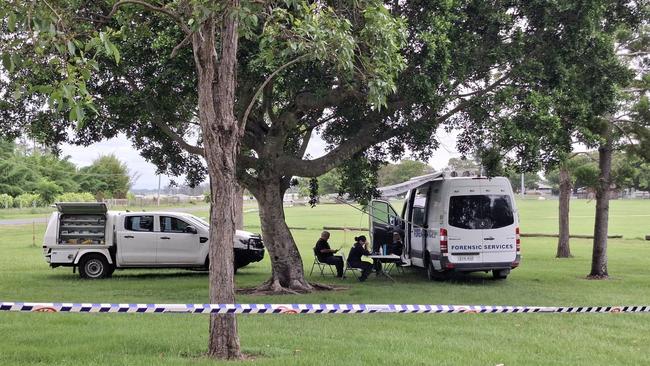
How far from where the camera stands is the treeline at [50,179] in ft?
227

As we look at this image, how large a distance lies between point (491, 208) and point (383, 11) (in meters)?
8.51

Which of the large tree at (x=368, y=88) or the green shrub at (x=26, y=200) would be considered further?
the green shrub at (x=26, y=200)

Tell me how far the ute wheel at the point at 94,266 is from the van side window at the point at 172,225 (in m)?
1.66

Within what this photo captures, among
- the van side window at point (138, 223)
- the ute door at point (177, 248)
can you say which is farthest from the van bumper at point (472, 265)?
the van side window at point (138, 223)

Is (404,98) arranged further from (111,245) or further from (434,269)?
(111,245)

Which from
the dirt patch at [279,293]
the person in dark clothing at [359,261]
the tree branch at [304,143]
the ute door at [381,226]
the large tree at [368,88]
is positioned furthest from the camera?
the ute door at [381,226]

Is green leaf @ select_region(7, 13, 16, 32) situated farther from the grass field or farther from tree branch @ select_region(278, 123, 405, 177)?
tree branch @ select_region(278, 123, 405, 177)

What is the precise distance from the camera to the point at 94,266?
1644cm

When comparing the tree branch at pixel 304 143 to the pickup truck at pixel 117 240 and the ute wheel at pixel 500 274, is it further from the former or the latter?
the ute wheel at pixel 500 274

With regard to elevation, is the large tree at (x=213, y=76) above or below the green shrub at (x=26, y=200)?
above

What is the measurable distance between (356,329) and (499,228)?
7.21 meters

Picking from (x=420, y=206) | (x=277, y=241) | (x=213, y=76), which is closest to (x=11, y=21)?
(x=213, y=76)

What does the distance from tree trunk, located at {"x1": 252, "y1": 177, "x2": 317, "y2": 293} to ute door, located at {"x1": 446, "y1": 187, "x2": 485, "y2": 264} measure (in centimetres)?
353

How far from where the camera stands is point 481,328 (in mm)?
8906
